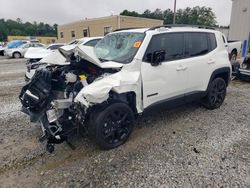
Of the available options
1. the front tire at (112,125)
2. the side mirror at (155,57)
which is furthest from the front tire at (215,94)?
the front tire at (112,125)

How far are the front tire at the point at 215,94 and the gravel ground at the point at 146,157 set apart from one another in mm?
460

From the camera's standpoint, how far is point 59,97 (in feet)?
10.0

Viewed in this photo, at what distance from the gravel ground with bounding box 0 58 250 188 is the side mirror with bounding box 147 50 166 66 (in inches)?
52.2

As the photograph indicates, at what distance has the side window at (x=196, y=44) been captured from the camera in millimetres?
3887

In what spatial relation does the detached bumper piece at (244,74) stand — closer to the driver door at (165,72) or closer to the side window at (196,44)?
the side window at (196,44)

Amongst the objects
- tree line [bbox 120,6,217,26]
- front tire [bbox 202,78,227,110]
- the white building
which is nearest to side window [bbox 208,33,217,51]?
front tire [bbox 202,78,227,110]

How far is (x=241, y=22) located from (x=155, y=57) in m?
13.7

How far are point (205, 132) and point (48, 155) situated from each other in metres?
2.80

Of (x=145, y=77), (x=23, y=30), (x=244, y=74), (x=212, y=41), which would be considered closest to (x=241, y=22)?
(x=244, y=74)

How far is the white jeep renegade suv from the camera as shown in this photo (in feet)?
9.25

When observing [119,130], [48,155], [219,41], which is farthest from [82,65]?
[219,41]

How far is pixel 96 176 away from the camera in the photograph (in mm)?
2525

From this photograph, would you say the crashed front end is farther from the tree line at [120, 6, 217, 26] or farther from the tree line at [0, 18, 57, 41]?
the tree line at [0, 18, 57, 41]

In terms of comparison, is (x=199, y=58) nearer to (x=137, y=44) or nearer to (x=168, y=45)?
(x=168, y=45)
